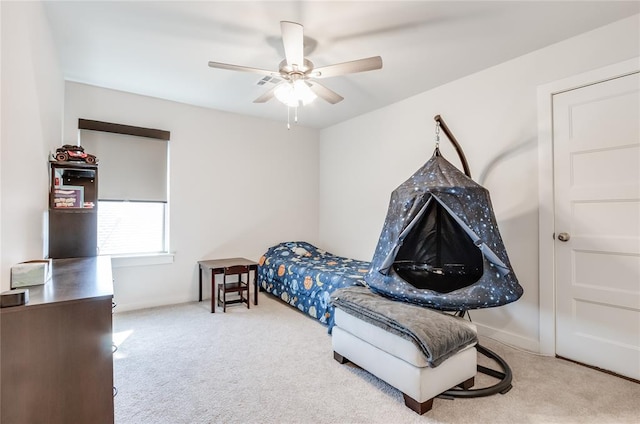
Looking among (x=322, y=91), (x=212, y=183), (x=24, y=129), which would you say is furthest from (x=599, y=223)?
(x=212, y=183)

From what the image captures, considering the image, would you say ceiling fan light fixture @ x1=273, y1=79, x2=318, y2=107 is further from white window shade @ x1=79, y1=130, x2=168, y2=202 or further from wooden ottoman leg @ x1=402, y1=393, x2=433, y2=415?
wooden ottoman leg @ x1=402, y1=393, x2=433, y2=415

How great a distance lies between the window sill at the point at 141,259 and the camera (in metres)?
3.58

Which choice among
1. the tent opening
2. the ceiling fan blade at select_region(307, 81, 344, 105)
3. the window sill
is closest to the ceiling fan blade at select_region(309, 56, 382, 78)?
the ceiling fan blade at select_region(307, 81, 344, 105)

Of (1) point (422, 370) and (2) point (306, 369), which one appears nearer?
(1) point (422, 370)

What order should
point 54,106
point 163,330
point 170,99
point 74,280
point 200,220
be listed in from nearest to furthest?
point 74,280, point 54,106, point 163,330, point 170,99, point 200,220

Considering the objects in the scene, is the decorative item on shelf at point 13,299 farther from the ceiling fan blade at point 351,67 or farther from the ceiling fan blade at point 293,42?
the ceiling fan blade at point 351,67

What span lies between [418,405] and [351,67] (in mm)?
2285

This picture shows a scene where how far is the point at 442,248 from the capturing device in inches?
112

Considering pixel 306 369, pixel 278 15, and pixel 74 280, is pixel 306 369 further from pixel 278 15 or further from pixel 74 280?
pixel 278 15

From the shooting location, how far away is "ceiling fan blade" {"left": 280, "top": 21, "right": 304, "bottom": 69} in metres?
1.90

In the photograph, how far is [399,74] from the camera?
3094 mm

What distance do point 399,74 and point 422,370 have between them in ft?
8.75

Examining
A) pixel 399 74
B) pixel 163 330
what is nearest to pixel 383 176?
pixel 399 74

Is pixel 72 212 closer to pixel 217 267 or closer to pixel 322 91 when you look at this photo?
pixel 217 267
